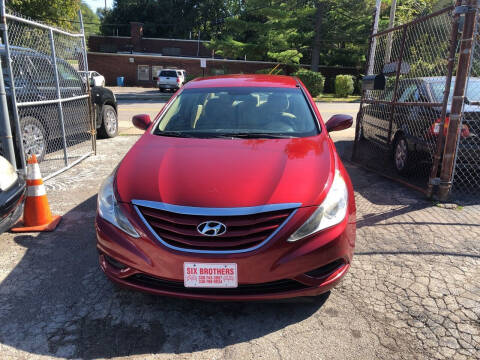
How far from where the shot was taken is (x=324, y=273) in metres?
2.52

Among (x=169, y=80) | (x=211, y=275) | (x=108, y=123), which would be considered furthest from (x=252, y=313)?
(x=169, y=80)

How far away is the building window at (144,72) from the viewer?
37000mm

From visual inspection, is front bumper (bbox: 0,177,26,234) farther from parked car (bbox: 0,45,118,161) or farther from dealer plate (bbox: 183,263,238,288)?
parked car (bbox: 0,45,118,161)

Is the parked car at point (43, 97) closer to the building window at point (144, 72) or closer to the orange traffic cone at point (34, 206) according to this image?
the orange traffic cone at point (34, 206)

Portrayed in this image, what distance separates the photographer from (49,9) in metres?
24.8

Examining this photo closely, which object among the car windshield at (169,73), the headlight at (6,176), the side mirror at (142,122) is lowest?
the headlight at (6,176)

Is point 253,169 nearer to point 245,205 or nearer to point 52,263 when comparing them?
point 245,205

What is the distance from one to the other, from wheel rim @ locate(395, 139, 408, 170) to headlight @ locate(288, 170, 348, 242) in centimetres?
367

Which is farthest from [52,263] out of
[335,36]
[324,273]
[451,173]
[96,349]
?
[335,36]

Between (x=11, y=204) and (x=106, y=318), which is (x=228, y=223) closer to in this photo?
(x=106, y=318)

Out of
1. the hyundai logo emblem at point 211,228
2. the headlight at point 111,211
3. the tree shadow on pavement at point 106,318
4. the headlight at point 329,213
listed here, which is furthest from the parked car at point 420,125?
the headlight at point 111,211

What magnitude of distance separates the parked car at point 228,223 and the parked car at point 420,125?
2.94 m

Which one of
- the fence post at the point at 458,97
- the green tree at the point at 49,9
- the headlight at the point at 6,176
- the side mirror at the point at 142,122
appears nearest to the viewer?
the headlight at the point at 6,176

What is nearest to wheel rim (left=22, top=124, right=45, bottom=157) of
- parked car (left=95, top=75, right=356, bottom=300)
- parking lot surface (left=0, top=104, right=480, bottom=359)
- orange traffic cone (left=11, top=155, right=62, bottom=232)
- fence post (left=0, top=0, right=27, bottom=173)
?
fence post (left=0, top=0, right=27, bottom=173)
